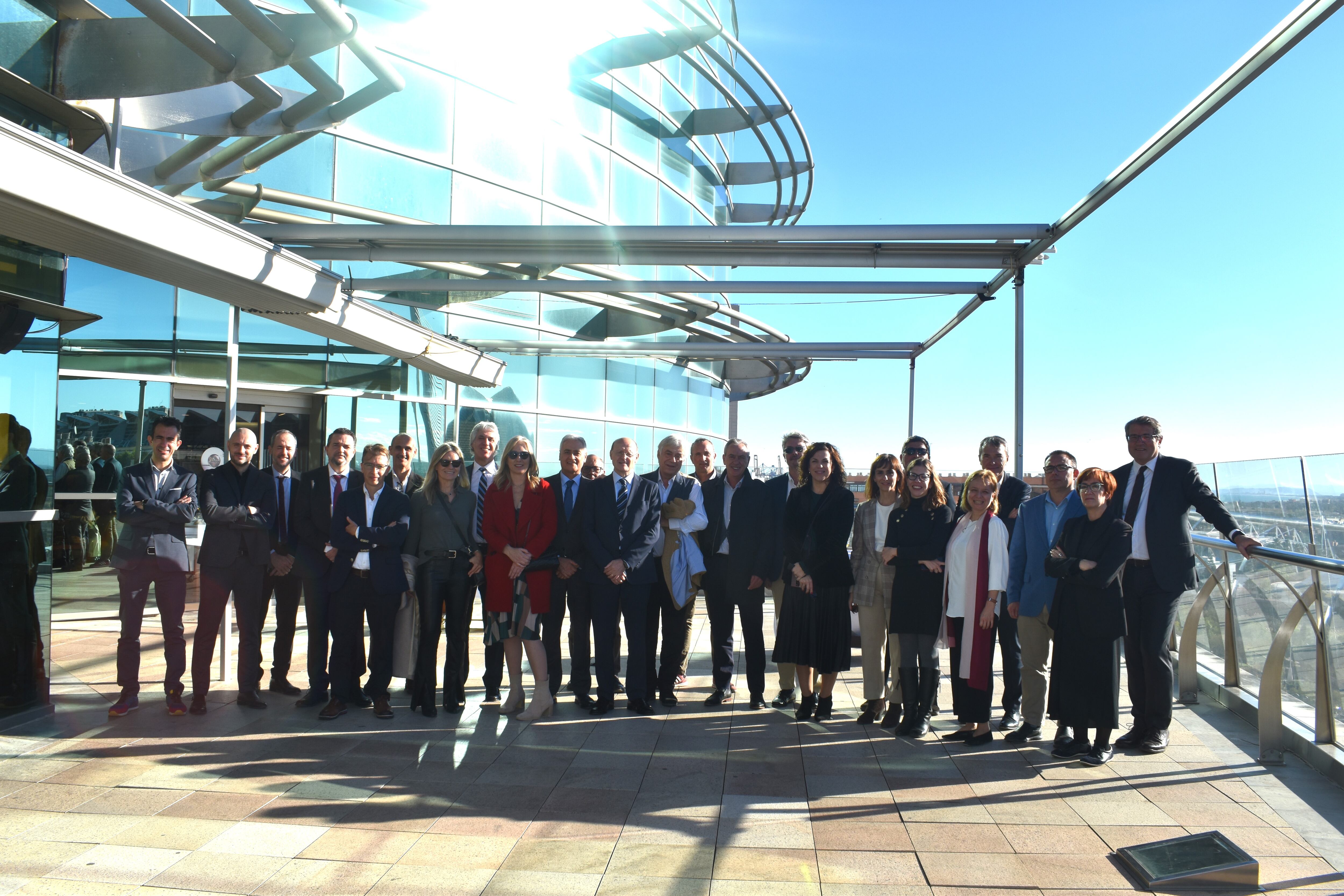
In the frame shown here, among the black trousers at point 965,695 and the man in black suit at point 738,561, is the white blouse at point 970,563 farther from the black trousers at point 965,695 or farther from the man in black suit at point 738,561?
the man in black suit at point 738,561

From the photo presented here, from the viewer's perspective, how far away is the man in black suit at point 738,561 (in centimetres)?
560

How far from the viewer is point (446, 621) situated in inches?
216

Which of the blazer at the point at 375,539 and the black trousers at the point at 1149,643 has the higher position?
the blazer at the point at 375,539

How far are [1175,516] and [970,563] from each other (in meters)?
1.10

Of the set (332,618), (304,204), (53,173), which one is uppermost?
(304,204)

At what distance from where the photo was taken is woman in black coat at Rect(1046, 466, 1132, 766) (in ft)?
15.0

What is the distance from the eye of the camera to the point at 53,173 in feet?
12.0

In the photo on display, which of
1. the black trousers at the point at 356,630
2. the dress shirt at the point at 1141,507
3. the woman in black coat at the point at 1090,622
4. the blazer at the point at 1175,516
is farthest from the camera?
the black trousers at the point at 356,630

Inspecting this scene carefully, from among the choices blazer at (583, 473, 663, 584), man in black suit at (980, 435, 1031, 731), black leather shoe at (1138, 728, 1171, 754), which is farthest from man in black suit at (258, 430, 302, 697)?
black leather shoe at (1138, 728, 1171, 754)

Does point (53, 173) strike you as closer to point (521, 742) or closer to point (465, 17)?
point (521, 742)

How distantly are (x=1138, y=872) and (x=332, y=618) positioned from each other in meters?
4.44

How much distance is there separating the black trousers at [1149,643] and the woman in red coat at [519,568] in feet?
10.9

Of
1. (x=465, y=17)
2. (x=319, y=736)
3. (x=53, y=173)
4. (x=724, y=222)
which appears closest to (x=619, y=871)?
(x=319, y=736)

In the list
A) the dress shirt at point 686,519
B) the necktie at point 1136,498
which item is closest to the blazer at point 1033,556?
the necktie at point 1136,498
